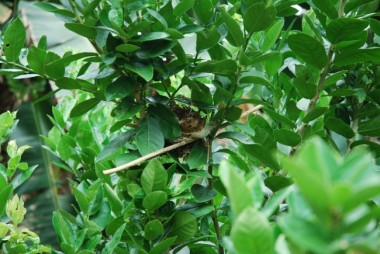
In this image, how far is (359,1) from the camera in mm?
598

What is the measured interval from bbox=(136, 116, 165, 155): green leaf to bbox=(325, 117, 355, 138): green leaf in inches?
A: 7.7

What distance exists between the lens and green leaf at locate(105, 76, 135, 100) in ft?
1.87

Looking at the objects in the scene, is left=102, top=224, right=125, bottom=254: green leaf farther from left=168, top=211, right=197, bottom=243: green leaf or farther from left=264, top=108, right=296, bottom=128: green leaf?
left=264, top=108, right=296, bottom=128: green leaf

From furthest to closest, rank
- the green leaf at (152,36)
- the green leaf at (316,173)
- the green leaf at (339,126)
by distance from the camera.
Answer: the green leaf at (339,126) < the green leaf at (152,36) < the green leaf at (316,173)

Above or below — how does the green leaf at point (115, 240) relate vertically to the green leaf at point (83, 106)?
below

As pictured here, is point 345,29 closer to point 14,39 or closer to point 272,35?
point 272,35

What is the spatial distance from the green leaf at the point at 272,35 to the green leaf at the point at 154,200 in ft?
0.73

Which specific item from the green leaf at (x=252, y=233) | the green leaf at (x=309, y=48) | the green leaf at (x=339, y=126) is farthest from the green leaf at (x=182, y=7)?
the green leaf at (x=252, y=233)

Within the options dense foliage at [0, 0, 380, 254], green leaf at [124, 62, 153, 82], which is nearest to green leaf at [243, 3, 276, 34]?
dense foliage at [0, 0, 380, 254]

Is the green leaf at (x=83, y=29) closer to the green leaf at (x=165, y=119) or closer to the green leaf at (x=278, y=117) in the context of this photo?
the green leaf at (x=165, y=119)

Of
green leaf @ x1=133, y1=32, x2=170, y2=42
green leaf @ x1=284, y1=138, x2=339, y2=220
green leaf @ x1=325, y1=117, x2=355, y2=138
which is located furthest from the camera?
green leaf @ x1=325, y1=117, x2=355, y2=138

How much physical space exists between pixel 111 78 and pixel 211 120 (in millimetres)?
120

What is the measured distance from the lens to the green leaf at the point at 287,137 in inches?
24.4

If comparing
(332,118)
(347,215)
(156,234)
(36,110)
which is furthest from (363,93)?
(36,110)
